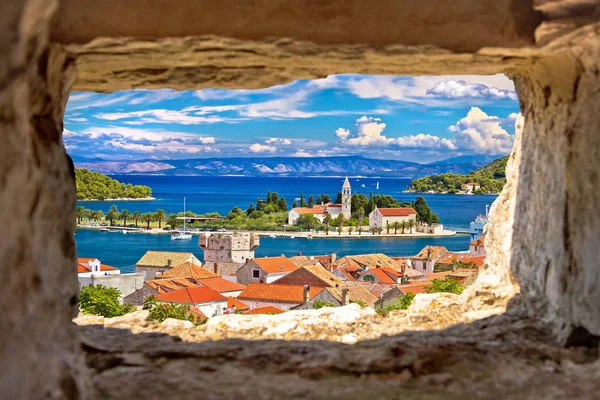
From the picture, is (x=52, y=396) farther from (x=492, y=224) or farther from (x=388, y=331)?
(x=492, y=224)

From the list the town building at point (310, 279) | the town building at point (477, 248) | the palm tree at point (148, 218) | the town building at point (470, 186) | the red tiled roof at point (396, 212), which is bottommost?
the town building at point (310, 279)

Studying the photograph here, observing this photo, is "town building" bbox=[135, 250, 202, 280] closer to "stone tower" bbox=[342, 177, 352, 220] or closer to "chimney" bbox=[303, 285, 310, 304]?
"chimney" bbox=[303, 285, 310, 304]

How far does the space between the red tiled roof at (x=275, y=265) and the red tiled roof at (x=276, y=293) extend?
12298mm

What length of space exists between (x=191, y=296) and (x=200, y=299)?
1.35 ft

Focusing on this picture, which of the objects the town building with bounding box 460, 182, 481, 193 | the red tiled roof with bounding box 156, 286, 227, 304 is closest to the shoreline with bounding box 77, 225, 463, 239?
the town building with bounding box 460, 182, 481, 193

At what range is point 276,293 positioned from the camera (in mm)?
26719

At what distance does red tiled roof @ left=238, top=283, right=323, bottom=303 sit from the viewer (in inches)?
1030

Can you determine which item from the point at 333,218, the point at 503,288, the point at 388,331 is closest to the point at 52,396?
the point at 388,331

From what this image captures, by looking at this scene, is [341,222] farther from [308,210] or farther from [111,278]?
[111,278]

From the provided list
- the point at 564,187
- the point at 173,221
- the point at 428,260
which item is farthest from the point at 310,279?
the point at 173,221

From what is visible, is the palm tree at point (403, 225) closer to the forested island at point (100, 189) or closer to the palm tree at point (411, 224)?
the palm tree at point (411, 224)

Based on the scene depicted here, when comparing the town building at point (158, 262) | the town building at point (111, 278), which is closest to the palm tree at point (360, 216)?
the town building at point (158, 262)

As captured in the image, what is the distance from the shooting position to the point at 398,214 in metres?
88.9

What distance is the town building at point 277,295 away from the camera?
25.7 meters
